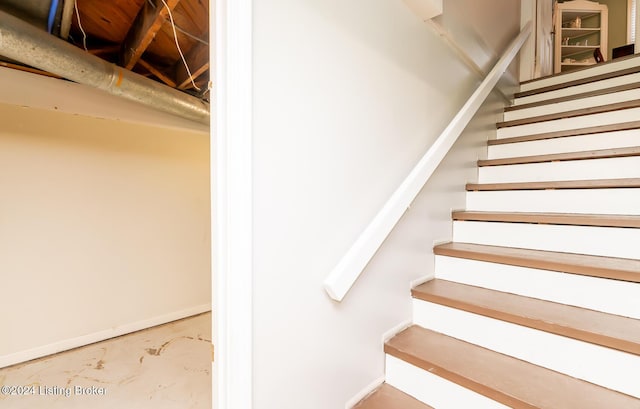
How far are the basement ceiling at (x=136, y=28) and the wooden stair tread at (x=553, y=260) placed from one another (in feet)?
6.48

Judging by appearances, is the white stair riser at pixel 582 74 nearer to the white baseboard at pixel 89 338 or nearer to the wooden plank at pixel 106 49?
the wooden plank at pixel 106 49

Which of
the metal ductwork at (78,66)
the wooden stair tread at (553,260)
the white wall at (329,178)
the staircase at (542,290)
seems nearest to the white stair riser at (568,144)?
the staircase at (542,290)

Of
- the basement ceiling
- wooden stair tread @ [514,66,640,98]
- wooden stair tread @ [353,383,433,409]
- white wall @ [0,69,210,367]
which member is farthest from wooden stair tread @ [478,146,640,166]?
white wall @ [0,69,210,367]

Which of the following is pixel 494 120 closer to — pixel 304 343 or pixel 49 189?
pixel 304 343

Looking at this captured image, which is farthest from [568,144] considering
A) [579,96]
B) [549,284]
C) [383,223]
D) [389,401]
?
[389,401]

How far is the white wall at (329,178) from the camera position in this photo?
836 millimetres

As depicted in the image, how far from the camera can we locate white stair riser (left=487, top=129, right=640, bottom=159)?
5.47ft

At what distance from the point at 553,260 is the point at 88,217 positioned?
3.23m

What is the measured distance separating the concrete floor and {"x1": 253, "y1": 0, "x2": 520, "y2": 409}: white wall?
3.81 feet

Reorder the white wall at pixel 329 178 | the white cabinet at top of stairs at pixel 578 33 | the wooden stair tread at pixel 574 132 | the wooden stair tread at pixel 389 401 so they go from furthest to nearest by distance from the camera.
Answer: the white cabinet at top of stairs at pixel 578 33
the wooden stair tread at pixel 574 132
the wooden stair tread at pixel 389 401
the white wall at pixel 329 178

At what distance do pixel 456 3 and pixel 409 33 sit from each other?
74 centimetres

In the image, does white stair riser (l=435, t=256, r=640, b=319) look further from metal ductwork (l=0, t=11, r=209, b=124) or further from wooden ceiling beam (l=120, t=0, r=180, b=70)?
metal ductwork (l=0, t=11, r=209, b=124)

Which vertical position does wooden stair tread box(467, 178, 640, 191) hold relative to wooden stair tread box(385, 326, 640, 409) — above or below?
above

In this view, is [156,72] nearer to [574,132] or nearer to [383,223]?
[383,223]
